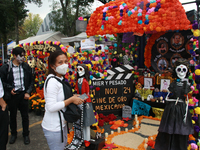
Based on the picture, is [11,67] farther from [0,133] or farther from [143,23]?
[143,23]

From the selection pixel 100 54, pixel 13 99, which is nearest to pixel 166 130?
pixel 100 54

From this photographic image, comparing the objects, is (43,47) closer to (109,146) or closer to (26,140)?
(26,140)

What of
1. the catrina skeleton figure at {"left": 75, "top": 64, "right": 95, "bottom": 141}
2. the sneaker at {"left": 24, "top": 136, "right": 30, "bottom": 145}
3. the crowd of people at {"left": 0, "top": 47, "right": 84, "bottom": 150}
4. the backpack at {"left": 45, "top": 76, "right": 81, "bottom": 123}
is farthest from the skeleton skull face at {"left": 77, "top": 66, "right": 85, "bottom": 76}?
the sneaker at {"left": 24, "top": 136, "right": 30, "bottom": 145}

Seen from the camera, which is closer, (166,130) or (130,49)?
(166,130)

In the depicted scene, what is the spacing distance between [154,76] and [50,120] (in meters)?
5.41

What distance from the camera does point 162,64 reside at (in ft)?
24.6

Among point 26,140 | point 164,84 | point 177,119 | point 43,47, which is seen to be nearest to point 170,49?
point 164,84

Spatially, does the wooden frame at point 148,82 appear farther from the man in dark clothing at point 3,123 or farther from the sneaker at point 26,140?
the man in dark clothing at point 3,123

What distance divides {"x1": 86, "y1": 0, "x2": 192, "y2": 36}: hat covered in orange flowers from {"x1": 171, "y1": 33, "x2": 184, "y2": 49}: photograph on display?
93.4 inches

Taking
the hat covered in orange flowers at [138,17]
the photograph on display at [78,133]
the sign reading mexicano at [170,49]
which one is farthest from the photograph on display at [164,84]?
the photograph on display at [78,133]

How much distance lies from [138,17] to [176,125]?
3107 mm

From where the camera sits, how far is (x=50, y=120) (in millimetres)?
2082

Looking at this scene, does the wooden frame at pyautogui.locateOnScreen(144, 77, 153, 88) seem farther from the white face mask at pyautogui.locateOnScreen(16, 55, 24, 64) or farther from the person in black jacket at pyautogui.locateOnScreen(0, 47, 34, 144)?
the white face mask at pyautogui.locateOnScreen(16, 55, 24, 64)

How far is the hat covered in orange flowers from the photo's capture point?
4.55 metres
